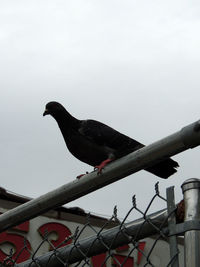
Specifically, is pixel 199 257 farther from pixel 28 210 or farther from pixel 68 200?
pixel 28 210

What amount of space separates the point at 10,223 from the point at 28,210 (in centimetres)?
16

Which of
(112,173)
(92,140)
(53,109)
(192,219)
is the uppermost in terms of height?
(53,109)

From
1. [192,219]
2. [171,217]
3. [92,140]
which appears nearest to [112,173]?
[171,217]

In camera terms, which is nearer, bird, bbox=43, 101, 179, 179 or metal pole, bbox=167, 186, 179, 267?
metal pole, bbox=167, 186, 179, 267

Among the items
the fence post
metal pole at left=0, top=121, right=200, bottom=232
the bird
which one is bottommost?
the fence post

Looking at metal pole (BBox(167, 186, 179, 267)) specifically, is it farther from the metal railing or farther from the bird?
the bird

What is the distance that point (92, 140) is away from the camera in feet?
15.6

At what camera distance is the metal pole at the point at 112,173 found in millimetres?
2023

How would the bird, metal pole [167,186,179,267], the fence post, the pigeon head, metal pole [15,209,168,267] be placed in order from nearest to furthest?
the fence post
metal pole [167,186,179,267]
metal pole [15,209,168,267]
the bird
the pigeon head

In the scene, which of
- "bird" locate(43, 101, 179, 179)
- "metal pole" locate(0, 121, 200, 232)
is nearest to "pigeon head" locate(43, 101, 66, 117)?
"bird" locate(43, 101, 179, 179)

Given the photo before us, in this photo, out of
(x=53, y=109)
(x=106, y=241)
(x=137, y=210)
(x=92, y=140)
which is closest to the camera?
(x=137, y=210)

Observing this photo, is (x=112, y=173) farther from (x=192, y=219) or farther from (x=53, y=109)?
(x=53, y=109)

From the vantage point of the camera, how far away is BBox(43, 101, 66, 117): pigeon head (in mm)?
5312

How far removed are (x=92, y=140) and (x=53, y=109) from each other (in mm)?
810
